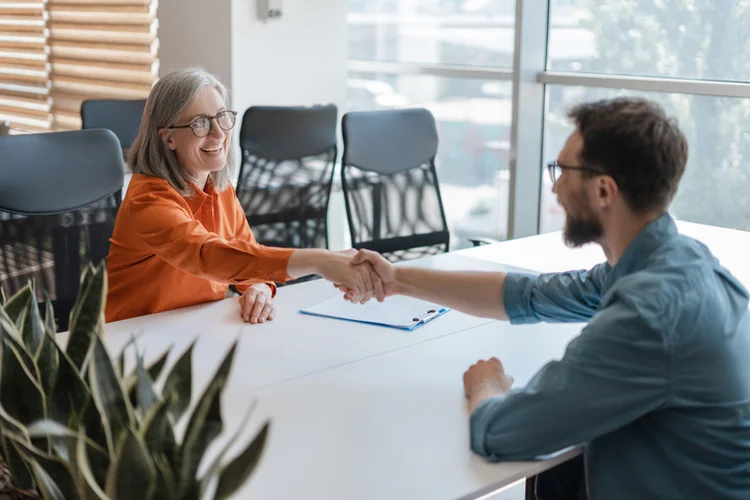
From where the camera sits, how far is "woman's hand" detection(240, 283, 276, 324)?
7.14 ft

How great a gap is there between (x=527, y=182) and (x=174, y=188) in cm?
272

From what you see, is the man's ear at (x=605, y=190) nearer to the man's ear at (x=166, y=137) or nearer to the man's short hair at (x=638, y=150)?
the man's short hair at (x=638, y=150)

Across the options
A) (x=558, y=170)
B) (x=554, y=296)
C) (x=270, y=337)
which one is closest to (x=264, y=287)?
(x=270, y=337)

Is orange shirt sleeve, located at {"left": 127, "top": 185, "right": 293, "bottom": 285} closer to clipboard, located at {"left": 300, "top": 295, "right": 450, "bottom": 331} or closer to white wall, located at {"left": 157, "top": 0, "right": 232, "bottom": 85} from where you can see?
clipboard, located at {"left": 300, "top": 295, "right": 450, "bottom": 331}

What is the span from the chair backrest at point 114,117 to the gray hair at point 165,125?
1845 mm

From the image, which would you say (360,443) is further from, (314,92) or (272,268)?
(314,92)

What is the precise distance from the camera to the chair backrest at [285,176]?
3.25 meters

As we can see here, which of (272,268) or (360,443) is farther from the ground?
(272,268)

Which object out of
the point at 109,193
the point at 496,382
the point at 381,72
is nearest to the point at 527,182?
the point at 381,72

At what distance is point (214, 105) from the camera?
236 centimetres

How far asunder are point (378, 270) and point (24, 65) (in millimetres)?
4240

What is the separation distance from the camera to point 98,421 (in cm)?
98

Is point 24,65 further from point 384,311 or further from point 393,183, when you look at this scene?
point 384,311

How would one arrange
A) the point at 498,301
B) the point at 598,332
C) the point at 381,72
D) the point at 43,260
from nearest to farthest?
the point at 598,332, the point at 498,301, the point at 43,260, the point at 381,72
